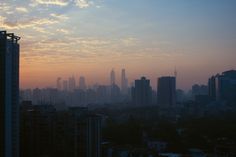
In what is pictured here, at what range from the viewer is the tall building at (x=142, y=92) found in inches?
1237

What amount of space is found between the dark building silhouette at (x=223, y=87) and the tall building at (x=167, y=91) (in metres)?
2.93

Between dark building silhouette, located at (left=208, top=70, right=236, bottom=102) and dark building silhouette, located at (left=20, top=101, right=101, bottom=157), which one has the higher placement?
dark building silhouette, located at (left=208, top=70, right=236, bottom=102)

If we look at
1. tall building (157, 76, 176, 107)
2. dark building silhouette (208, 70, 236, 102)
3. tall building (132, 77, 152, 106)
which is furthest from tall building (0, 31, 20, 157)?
tall building (157, 76, 176, 107)

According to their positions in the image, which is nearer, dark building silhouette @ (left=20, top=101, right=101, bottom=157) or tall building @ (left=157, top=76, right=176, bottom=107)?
dark building silhouette @ (left=20, top=101, right=101, bottom=157)

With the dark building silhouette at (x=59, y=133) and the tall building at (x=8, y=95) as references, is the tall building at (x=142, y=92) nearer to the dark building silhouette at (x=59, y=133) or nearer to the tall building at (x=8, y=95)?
the dark building silhouette at (x=59, y=133)

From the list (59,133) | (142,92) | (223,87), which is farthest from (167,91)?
(59,133)

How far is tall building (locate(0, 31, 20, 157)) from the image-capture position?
669 centimetres

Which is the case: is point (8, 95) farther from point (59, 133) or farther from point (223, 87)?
point (223, 87)

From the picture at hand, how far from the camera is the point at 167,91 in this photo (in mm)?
33094

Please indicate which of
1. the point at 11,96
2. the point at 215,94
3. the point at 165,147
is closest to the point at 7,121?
the point at 11,96

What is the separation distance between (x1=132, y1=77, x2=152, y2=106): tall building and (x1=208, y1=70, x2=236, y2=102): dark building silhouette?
487 centimetres

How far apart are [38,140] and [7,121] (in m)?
2.57

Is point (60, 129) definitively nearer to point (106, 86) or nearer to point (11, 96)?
point (11, 96)

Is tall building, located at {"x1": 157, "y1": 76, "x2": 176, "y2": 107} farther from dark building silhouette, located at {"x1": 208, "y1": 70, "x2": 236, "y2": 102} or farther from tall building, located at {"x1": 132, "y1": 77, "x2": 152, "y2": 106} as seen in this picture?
dark building silhouette, located at {"x1": 208, "y1": 70, "x2": 236, "y2": 102}
